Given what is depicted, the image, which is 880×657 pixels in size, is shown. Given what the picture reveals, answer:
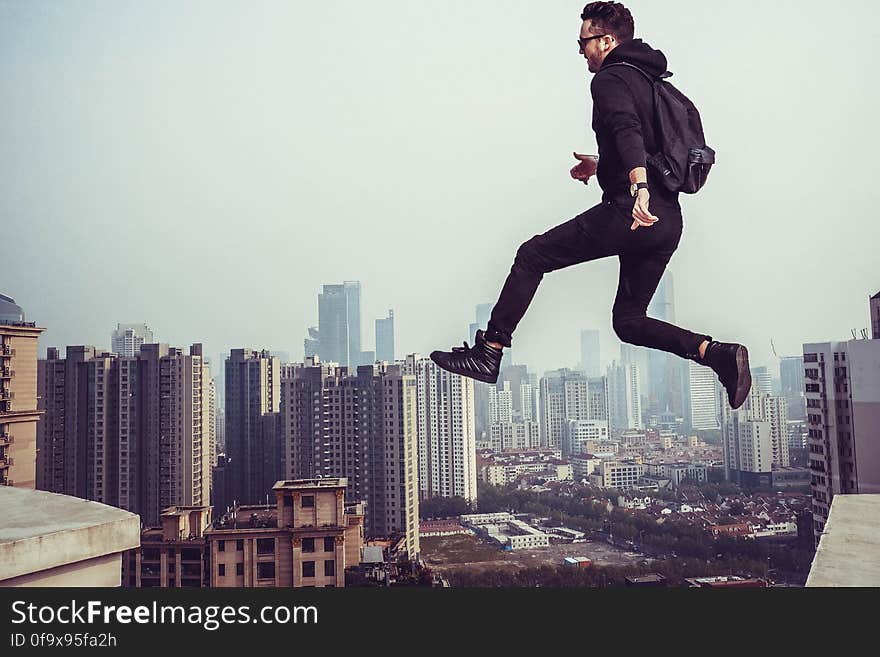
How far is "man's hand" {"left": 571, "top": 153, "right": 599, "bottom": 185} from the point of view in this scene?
6.68 feet

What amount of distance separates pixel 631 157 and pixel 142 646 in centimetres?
176

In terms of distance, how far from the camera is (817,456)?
481 cm

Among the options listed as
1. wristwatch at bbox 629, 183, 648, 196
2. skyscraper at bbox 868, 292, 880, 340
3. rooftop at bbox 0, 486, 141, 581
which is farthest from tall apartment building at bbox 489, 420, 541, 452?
rooftop at bbox 0, 486, 141, 581

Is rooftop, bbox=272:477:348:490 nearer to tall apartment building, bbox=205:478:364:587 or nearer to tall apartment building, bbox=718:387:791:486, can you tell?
tall apartment building, bbox=205:478:364:587

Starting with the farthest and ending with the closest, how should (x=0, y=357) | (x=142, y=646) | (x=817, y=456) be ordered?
(x=0, y=357), (x=817, y=456), (x=142, y=646)

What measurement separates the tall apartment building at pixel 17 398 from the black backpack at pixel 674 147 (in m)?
4.50

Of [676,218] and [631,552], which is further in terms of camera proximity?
[631,552]

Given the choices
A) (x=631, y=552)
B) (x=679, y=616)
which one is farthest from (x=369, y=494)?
(x=679, y=616)

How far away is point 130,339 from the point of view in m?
5.29

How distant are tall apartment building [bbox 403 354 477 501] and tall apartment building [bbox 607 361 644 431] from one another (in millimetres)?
875

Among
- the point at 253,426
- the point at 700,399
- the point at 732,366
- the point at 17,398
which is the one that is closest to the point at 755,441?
the point at 700,399

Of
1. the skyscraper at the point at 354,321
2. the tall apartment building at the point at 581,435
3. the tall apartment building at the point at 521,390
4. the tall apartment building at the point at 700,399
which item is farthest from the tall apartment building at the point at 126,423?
the tall apartment building at the point at 700,399

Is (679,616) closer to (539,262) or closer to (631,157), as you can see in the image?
(539,262)

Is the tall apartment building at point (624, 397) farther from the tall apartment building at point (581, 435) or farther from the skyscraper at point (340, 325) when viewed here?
the skyscraper at point (340, 325)
